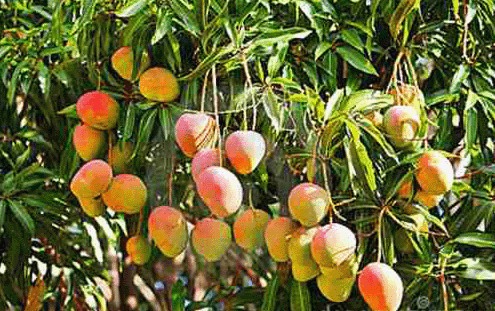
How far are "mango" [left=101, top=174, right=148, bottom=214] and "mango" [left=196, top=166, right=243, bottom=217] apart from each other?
147 mm

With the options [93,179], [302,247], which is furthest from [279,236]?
[93,179]

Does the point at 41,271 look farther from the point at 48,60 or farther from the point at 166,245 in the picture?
the point at 166,245

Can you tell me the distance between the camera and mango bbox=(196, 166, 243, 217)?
110 centimetres

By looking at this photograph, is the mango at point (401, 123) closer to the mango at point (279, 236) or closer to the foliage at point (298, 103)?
the foliage at point (298, 103)

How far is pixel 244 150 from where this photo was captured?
1.13 meters

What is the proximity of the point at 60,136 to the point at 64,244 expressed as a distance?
0.74 ft

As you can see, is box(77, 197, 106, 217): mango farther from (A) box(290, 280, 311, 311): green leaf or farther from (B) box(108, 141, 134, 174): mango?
(A) box(290, 280, 311, 311): green leaf

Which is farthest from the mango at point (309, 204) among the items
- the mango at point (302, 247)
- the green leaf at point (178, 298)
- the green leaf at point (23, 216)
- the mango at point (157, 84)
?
the green leaf at point (23, 216)

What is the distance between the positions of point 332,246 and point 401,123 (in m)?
0.21

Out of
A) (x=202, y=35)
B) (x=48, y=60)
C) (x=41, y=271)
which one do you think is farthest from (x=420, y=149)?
(x=41, y=271)

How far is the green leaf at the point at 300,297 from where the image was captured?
1.24 m

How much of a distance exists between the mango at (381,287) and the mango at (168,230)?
246mm

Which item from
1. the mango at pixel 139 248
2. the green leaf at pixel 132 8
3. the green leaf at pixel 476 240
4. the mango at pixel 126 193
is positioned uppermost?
the green leaf at pixel 132 8

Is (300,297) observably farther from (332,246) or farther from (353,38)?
(353,38)
